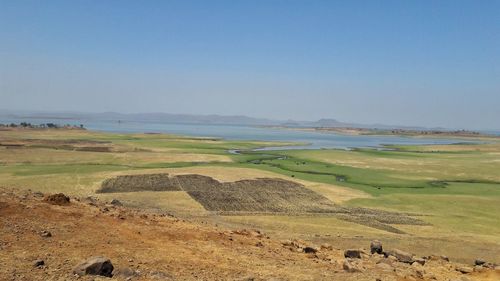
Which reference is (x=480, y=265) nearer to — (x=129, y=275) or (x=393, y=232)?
(x=393, y=232)

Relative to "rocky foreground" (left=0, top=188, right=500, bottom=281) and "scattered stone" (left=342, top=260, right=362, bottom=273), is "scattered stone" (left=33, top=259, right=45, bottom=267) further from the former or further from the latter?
"scattered stone" (left=342, top=260, right=362, bottom=273)

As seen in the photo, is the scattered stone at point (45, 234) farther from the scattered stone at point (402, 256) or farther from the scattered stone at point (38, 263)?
the scattered stone at point (402, 256)

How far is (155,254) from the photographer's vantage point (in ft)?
51.5

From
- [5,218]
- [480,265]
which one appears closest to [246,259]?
[5,218]

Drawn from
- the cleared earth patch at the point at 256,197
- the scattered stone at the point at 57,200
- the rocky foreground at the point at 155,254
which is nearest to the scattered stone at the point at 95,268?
the rocky foreground at the point at 155,254

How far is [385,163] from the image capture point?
78.0 metres

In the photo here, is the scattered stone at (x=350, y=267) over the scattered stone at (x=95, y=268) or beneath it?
beneath

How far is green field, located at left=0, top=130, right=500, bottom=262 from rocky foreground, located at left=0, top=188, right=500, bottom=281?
7.15 meters

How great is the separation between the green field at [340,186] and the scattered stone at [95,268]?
48.4 feet

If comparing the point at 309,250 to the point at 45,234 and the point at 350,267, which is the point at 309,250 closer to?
the point at 350,267

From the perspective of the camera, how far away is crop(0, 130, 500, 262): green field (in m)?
28.6

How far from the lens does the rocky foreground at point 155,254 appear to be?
1346cm

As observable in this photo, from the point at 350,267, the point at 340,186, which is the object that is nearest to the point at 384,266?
the point at 350,267

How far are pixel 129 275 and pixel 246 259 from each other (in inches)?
195
